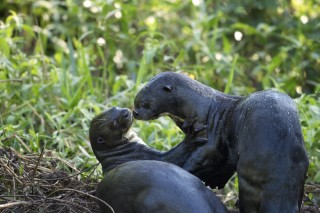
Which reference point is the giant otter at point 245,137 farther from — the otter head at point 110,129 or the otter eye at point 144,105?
the otter head at point 110,129

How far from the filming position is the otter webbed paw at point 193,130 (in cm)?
457

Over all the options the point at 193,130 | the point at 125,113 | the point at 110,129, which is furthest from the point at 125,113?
the point at 193,130

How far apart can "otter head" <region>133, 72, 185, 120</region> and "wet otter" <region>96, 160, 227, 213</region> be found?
453 mm

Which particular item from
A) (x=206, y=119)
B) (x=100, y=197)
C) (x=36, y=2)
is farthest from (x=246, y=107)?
(x=36, y=2)

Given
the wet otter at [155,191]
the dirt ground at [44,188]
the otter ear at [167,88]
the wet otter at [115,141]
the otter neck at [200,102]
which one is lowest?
the dirt ground at [44,188]

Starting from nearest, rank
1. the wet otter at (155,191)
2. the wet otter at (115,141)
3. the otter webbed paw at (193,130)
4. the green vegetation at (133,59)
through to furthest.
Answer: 1. the wet otter at (155,191)
2. the otter webbed paw at (193,130)
3. the wet otter at (115,141)
4. the green vegetation at (133,59)

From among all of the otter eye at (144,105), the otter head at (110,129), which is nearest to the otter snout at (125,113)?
the otter head at (110,129)

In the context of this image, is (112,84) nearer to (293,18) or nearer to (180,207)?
(293,18)

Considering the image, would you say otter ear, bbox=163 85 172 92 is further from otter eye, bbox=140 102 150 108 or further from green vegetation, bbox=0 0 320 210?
green vegetation, bbox=0 0 320 210

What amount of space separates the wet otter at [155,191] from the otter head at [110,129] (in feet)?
2.00

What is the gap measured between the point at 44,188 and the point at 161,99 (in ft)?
3.09

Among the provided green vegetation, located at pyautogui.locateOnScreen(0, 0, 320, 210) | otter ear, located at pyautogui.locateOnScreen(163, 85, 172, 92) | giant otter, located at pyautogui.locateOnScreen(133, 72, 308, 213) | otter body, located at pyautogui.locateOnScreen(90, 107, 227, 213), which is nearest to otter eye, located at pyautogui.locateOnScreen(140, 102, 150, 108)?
giant otter, located at pyautogui.locateOnScreen(133, 72, 308, 213)

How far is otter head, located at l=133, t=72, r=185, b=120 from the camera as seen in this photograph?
4664mm

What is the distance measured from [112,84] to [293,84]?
1644mm
